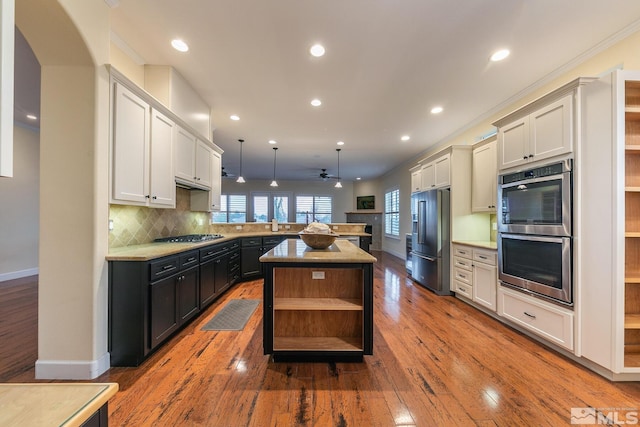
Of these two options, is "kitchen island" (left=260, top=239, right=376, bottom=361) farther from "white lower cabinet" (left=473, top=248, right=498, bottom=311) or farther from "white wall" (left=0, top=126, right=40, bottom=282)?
"white wall" (left=0, top=126, right=40, bottom=282)

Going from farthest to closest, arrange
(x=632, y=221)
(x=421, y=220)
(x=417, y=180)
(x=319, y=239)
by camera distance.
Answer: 1. (x=417, y=180)
2. (x=421, y=220)
3. (x=319, y=239)
4. (x=632, y=221)

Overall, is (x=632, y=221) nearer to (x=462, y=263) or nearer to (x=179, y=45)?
(x=462, y=263)

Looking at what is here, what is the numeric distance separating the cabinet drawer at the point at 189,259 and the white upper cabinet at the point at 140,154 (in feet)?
1.94

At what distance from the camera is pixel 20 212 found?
14.9ft

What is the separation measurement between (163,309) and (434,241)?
371cm

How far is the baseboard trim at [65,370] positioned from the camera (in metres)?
1.85

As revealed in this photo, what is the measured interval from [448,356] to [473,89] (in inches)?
123

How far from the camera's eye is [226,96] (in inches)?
135

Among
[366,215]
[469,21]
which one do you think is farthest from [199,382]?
[366,215]

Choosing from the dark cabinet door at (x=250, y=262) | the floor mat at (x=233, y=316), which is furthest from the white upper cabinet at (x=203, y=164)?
the floor mat at (x=233, y=316)

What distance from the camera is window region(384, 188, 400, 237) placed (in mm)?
8055

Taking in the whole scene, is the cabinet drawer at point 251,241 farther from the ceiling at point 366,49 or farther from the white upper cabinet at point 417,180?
the white upper cabinet at point 417,180

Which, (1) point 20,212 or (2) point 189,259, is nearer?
(2) point 189,259

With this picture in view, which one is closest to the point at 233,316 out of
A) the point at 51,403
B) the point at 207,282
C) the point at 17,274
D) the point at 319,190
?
the point at 207,282
